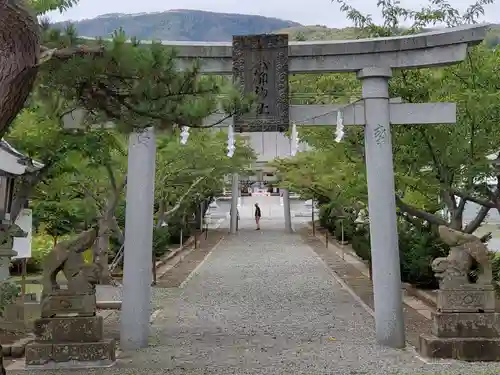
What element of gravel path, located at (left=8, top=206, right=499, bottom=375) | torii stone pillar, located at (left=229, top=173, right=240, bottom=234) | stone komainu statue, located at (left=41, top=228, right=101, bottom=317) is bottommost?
gravel path, located at (left=8, top=206, right=499, bottom=375)

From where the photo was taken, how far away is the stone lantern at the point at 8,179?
8984 millimetres

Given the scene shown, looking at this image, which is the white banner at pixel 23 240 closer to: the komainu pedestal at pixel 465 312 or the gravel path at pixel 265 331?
the gravel path at pixel 265 331

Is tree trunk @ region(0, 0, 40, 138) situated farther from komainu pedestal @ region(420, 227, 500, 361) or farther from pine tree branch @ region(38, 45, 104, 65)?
komainu pedestal @ region(420, 227, 500, 361)

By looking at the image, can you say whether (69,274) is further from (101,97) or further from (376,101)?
(376,101)

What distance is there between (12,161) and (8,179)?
2.11ft

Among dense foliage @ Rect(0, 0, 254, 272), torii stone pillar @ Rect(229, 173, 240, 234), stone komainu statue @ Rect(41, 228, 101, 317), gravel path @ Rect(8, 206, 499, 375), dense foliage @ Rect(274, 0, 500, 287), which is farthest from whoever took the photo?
torii stone pillar @ Rect(229, 173, 240, 234)

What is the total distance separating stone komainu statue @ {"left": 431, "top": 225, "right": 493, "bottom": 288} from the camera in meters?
8.11

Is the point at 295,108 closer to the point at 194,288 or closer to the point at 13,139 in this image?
the point at 13,139

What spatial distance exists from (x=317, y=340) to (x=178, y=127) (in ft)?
16.1

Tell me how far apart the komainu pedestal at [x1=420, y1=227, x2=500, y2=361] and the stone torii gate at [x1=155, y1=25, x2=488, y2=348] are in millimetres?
859

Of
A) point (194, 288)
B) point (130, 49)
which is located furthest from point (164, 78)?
point (194, 288)

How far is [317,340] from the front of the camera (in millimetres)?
9695

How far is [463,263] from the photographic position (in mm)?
8164

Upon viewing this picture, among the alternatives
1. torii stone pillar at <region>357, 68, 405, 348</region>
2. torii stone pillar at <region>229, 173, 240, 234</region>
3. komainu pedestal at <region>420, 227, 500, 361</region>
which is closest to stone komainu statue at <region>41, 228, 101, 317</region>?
torii stone pillar at <region>357, 68, 405, 348</region>
